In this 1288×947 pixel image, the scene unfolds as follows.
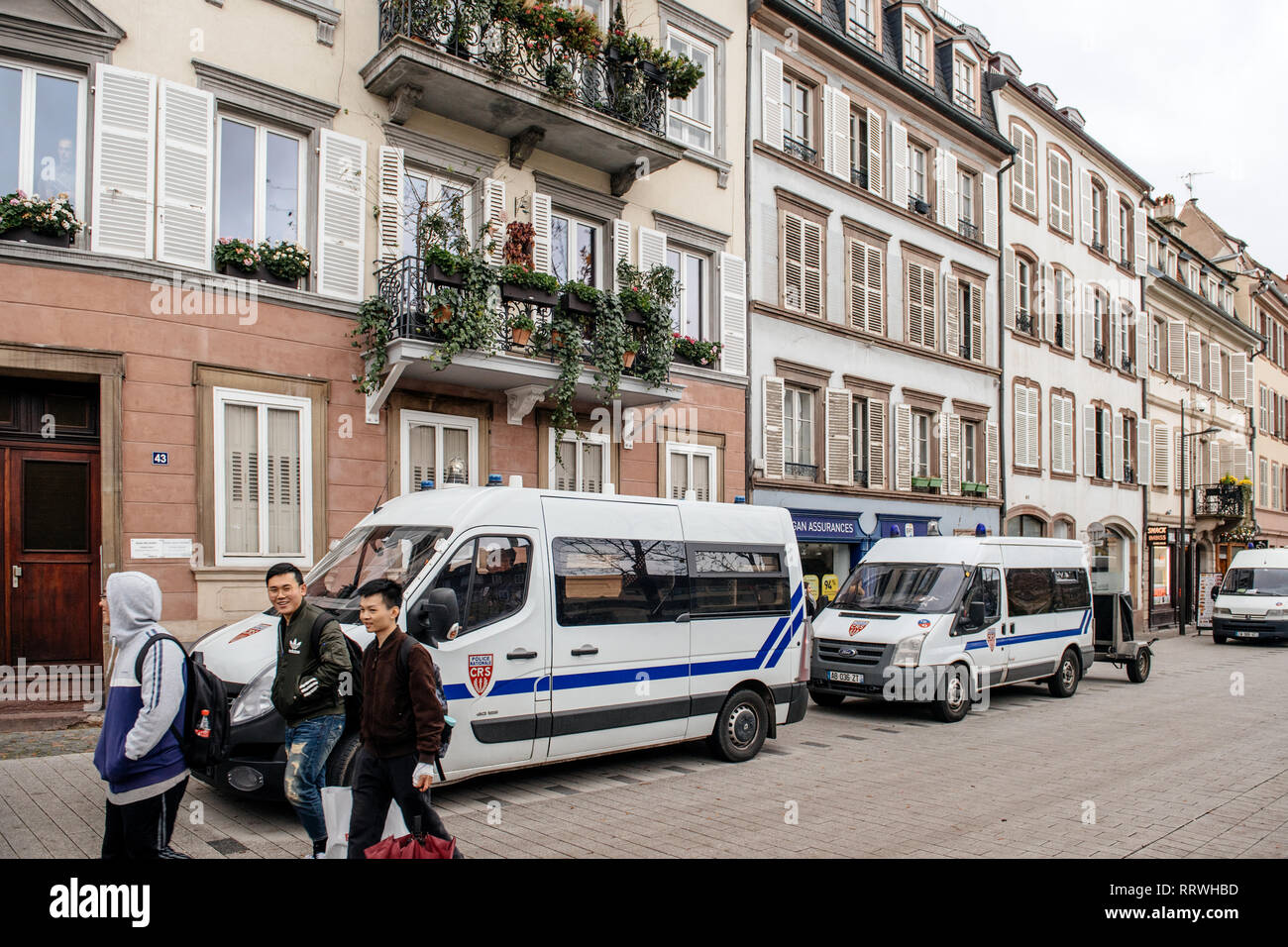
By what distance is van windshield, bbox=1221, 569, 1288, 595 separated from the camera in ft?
89.9

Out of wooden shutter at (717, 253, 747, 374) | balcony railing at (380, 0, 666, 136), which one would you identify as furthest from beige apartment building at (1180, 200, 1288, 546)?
balcony railing at (380, 0, 666, 136)

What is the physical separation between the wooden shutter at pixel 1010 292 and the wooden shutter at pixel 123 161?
2196 cm

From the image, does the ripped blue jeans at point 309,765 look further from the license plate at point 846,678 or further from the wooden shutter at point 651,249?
the wooden shutter at point 651,249

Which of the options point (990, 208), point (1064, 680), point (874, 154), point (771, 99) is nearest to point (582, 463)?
point (1064, 680)

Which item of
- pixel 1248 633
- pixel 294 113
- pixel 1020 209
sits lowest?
pixel 1248 633

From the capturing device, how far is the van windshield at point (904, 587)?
13.0 metres

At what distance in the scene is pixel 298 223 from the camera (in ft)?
41.8

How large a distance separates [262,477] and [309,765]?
23.3 ft

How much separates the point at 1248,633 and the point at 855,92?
18.0 meters

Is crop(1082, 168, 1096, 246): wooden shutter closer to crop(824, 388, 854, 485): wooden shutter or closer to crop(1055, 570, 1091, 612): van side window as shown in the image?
crop(824, 388, 854, 485): wooden shutter

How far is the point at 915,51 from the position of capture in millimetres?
24516
